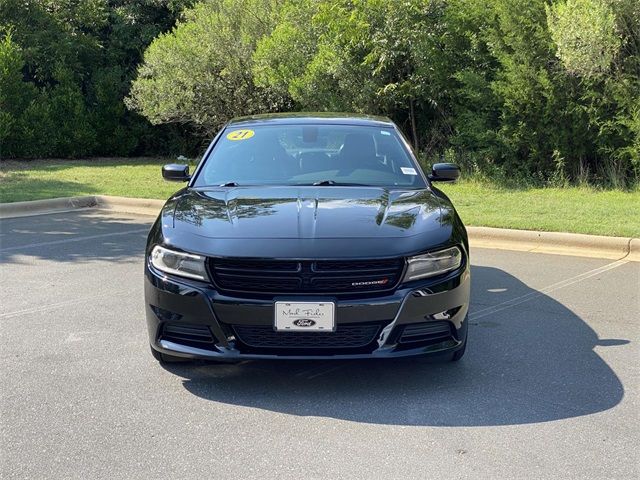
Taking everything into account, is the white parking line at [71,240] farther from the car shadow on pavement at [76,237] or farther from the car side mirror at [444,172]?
the car side mirror at [444,172]

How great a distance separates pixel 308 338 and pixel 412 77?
40.0ft

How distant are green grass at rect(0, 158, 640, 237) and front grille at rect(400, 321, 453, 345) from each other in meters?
5.36

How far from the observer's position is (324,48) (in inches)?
628

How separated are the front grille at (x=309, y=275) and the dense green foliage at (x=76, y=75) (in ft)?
63.0

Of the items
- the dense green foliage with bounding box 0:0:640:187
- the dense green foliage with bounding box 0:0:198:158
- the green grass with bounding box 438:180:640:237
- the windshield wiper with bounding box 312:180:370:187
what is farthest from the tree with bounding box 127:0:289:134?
the windshield wiper with bounding box 312:180:370:187

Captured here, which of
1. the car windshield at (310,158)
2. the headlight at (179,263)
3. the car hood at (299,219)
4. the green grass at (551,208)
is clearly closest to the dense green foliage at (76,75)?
the green grass at (551,208)

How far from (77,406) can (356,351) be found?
155 centimetres

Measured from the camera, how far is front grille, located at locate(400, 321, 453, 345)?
4234 mm

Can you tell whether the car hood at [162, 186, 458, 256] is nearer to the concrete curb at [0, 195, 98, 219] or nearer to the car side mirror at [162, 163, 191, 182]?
the car side mirror at [162, 163, 191, 182]

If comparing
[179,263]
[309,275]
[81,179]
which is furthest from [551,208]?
[81,179]

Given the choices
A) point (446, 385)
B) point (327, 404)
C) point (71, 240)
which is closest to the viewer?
point (327, 404)

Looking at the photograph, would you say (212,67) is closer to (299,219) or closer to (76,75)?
(76,75)

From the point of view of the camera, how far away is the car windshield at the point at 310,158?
18.1ft

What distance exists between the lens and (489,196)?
12688 millimetres
